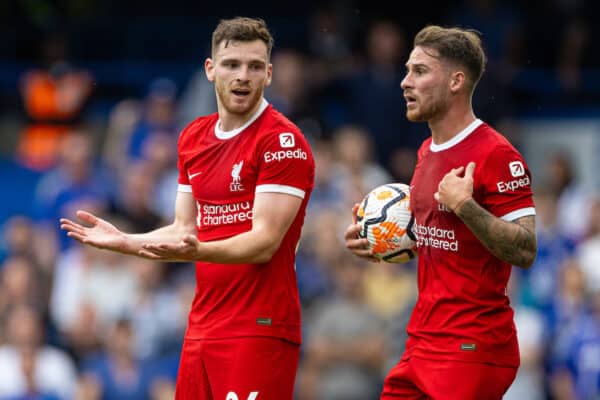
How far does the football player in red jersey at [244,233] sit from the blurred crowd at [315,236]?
4.59 metres

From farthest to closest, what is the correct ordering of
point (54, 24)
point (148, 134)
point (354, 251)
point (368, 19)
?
1. point (54, 24)
2. point (368, 19)
3. point (148, 134)
4. point (354, 251)

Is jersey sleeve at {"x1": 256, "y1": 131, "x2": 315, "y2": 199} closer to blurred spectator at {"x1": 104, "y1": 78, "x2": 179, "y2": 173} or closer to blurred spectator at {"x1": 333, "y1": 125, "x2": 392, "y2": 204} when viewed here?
blurred spectator at {"x1": 333, "y1": 125, "x2": 392, "y2": 204}

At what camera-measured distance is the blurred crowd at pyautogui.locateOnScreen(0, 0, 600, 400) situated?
39.7 ft

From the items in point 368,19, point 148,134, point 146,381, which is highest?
point 368,19

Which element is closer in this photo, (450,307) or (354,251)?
(450,307)

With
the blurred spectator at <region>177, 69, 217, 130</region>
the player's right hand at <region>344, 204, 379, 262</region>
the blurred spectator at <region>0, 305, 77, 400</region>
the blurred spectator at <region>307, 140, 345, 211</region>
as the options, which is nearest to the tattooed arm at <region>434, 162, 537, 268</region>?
the player's right hand at <region>344, 204, 379, 262</region>

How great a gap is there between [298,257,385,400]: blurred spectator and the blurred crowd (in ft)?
0.05

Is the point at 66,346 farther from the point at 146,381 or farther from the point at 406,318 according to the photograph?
the point at 406,318

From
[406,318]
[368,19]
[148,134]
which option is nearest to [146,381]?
[406,318]

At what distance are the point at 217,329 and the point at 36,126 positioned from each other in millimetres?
10135

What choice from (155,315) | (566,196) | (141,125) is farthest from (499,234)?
(141,125)

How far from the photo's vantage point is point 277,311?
7.18 meters

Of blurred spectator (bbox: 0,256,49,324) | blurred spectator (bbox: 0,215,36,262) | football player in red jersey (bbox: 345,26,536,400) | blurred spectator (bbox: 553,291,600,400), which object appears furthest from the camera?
blurred spectator (bbox: 0,215,36,262)

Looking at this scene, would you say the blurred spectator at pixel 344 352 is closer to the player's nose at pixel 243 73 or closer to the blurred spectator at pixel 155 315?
the blurred spectator at pixel 155 315
